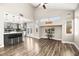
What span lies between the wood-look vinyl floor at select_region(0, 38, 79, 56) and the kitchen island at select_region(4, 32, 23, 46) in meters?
0.12

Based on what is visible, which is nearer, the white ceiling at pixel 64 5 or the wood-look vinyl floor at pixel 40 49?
the white ceiling at pixel 64 5

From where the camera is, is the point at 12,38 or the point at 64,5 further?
the point at 12,38

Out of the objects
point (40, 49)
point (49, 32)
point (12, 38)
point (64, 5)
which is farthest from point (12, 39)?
point (64, 5)

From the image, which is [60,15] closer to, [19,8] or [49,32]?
[49,32]

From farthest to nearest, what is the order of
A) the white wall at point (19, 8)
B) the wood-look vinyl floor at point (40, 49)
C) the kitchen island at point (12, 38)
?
the kitchen island at point (12, 38)
the wood-look vinyl floor at point (40, 49)
the white wall at point (19, 8)

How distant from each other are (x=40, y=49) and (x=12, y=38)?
88 centimetres

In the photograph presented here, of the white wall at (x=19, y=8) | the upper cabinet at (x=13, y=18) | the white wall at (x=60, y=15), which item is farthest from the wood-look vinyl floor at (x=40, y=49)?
the white wall at (x=19, y=8)

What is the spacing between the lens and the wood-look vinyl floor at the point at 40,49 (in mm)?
2557

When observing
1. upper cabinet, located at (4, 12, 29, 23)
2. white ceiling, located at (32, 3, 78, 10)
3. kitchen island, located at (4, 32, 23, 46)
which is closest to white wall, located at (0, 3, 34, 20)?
upper cabinet, located at (4, 12, 29, 23)

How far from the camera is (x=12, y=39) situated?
108 inches

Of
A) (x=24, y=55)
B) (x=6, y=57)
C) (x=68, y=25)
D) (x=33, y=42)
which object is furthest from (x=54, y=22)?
(x=6, y=57)

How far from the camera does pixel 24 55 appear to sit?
2.54m

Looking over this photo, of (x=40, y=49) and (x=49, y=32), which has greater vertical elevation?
(x=49, y=32)

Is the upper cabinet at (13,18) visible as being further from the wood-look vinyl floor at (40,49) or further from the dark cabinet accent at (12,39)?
the wood-look vinyl floor at (40,49)
